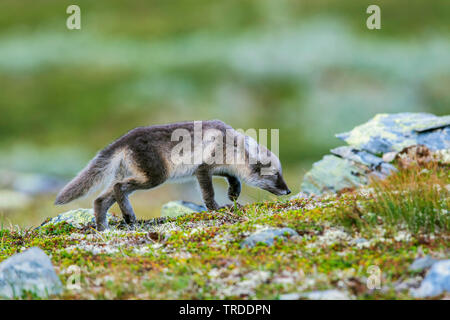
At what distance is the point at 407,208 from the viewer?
317 inches

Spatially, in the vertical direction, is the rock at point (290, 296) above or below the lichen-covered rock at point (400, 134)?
below

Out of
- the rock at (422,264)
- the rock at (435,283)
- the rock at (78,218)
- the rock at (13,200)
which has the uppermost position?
the rock at (13,200)

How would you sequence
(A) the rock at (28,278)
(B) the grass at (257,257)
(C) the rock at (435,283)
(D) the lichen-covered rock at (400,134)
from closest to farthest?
A: (C) the rock at (435,283)
(B) the grass at (257,257)
(A) the rock at (28,278)
(D) the lichen-covered rock at (400,134)

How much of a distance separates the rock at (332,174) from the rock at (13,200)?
13858 mm

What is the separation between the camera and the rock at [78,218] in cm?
1227

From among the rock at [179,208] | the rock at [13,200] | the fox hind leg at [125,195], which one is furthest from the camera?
the rock at [13,200]

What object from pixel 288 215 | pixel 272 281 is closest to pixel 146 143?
pixel 288 215

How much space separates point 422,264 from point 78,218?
8141 mm

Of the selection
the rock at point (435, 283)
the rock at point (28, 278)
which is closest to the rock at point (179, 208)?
the rock at point (28, 278)

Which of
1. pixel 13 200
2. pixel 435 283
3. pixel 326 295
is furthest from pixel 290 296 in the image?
pixel 13 200

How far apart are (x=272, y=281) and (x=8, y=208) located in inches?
770

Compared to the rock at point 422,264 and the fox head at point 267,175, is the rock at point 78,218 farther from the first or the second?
the rock at point 422,264

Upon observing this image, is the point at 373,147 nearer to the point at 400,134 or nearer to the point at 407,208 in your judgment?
the point at 400,134

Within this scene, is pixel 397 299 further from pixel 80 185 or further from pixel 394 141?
pixel 394 141
